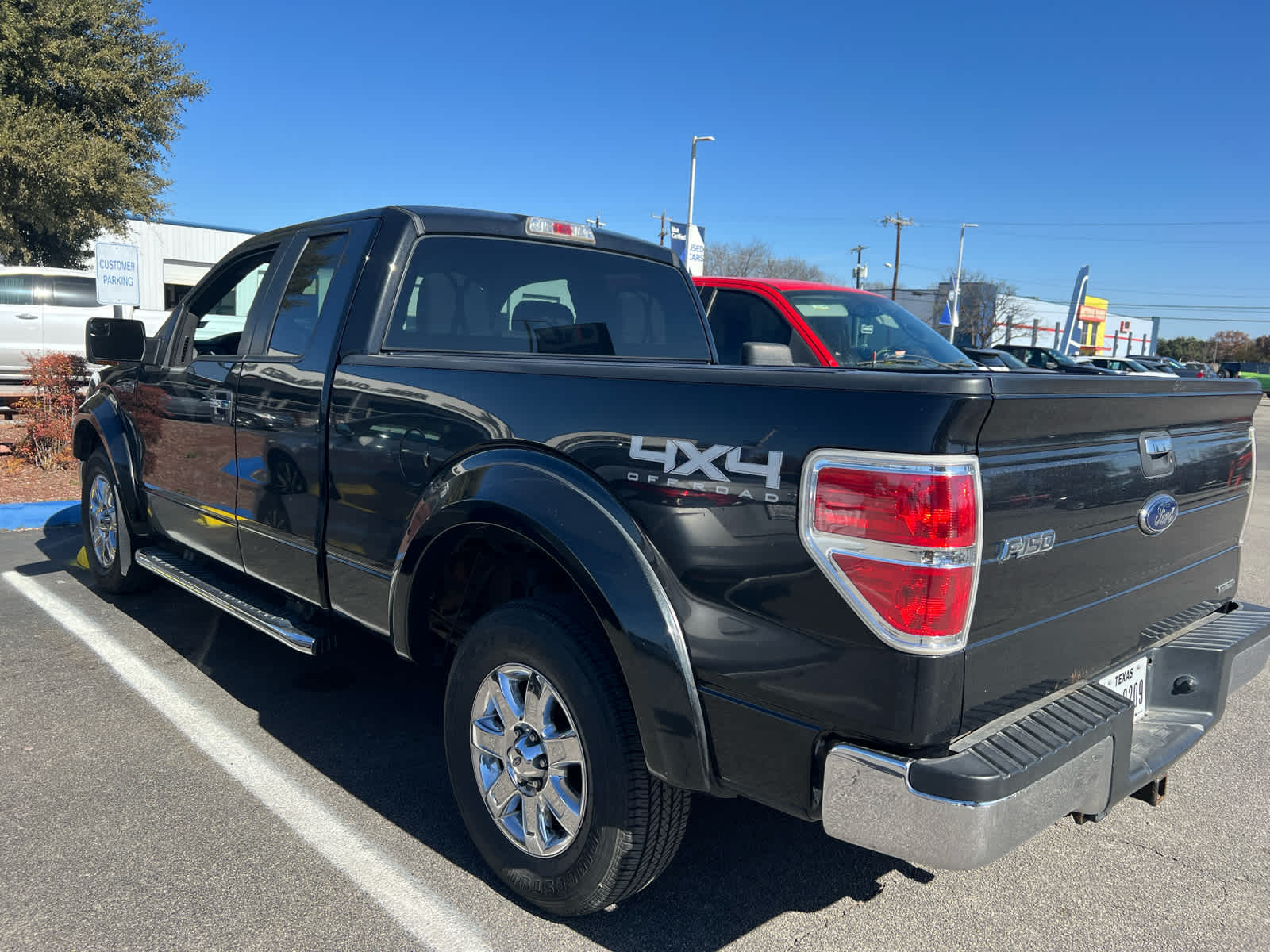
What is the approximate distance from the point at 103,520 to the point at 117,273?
488cm

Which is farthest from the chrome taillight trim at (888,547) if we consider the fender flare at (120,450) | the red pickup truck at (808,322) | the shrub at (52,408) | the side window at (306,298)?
the shrub at (52,408)

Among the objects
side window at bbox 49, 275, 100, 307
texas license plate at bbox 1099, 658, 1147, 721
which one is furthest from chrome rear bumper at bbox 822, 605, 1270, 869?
side window at bbox 49, 275, 100, 307

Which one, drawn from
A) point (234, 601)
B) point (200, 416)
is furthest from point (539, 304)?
point (234, 601)

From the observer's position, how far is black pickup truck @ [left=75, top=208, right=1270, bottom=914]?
189 centimetres

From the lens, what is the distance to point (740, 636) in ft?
6.79

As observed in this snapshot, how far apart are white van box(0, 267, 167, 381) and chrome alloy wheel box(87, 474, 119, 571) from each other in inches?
430

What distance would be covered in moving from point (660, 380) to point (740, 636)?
2.10ft

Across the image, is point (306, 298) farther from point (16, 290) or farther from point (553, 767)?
point (16, 290)

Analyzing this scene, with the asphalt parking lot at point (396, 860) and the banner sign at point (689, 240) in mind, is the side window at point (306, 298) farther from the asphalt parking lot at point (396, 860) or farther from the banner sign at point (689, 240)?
the banner sign at point (689, 240)

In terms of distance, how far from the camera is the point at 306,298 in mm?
3625

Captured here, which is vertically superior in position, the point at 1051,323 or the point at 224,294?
the point at 1051,323

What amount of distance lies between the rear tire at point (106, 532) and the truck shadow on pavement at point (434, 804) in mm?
286

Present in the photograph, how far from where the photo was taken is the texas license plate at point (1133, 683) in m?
2.46

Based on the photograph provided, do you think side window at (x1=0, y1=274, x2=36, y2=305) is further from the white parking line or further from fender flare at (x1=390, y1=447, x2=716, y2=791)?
fender flare at (x1=390, y1=447, x2=716, y2=791)
